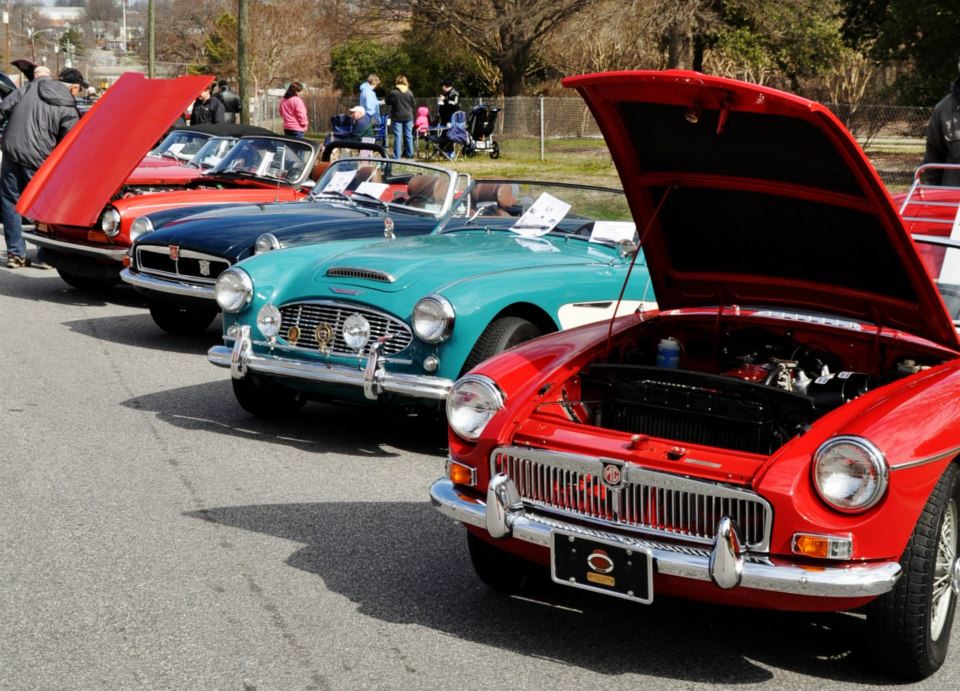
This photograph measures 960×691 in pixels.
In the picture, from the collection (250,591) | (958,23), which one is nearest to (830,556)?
(250,591)

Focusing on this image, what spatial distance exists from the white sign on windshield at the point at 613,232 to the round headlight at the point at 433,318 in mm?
1587

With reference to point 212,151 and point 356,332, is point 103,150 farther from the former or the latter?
point 356,332

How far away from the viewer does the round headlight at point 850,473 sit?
142 inches

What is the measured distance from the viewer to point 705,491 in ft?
12.2

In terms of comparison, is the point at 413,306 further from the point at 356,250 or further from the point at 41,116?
the point at 41,116

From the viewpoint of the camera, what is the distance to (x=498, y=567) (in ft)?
14.8

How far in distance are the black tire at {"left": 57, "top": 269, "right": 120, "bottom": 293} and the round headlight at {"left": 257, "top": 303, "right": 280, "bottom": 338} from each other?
554 cm

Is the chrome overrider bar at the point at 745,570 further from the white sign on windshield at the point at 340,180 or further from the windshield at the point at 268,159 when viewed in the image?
the windshield at the point at 268,159

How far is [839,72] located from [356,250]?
110 ft

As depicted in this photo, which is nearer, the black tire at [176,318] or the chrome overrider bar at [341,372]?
the chrome overrider bar at [341,372]

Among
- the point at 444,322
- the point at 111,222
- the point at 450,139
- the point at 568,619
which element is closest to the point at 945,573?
the point at 568,619

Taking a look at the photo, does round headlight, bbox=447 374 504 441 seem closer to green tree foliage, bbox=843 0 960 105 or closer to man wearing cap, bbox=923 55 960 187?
man wearing cap, bbox=923 55 960 187

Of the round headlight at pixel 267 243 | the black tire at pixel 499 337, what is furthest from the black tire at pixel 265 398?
the round headlight at pixel 267 243

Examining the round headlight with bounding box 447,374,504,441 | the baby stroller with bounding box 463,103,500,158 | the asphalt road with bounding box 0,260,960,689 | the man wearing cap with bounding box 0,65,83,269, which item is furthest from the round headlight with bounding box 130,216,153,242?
the baby stroller with bounding box 463,103,500,158
